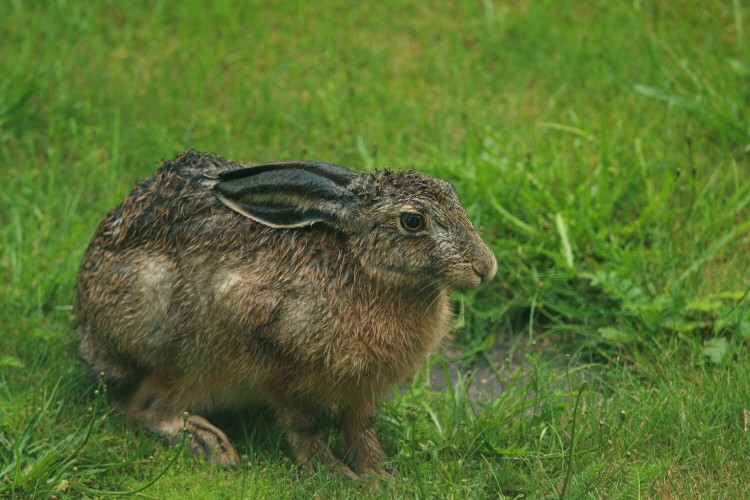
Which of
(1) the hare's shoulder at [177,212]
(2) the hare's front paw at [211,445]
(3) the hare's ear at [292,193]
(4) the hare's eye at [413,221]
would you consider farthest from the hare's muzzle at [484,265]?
(2) the hare's front paw at [211,445]

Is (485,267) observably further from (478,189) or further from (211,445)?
(478,189)

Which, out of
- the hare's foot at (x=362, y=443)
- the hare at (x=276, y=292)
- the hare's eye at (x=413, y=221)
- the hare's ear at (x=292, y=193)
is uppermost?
the hare's ear at (x=292, y=193)

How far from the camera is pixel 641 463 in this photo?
170 inches

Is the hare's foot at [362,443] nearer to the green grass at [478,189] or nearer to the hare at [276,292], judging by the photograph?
the hare at [276,292]

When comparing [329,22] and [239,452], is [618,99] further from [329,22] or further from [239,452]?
[239,452]

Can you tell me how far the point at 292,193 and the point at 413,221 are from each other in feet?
1.71

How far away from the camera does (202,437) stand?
4.67 meters

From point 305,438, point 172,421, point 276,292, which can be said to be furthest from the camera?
point 172,421

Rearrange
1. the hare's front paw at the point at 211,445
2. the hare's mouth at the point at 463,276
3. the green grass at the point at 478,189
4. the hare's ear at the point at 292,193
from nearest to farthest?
the hare's mouth at the point at 463,276, the hare's ear at the point at 292,193, the green grass at the point at 478,189, the hare's front paw at the point at 211,445

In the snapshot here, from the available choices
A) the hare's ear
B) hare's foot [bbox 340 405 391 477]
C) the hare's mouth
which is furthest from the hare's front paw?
the hare's mouth

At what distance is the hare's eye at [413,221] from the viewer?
417 cm

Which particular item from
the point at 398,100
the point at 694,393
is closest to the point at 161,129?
the point at 398,100

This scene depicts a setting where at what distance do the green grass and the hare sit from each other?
0.64 ft

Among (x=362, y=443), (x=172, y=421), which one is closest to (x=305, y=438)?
(x=362, y=443)
